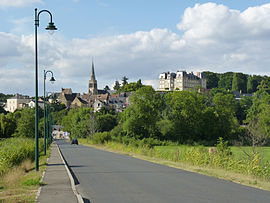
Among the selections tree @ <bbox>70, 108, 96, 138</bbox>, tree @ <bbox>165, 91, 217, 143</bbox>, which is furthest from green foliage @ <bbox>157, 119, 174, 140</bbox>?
tree @ <bbox>70, 108, 96, 138</bbox>

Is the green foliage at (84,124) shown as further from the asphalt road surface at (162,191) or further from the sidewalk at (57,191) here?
the sidewalk at (57,191)

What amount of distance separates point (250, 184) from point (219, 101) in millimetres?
83098

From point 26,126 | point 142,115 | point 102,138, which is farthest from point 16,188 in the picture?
point 142,115

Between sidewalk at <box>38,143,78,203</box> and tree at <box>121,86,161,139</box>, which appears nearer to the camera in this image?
sidewalk at <box>38,143,78,203</box>

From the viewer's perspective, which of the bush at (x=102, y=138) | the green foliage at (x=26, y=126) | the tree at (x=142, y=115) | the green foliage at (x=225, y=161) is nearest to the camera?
the green foliage at (x=225, y=161)

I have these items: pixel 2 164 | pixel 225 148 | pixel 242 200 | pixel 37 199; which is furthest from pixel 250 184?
pixel 2 164

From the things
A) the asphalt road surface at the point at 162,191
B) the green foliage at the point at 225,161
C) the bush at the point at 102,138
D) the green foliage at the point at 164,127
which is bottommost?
the bush at the point at 102,138

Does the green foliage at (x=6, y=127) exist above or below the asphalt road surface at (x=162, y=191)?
below

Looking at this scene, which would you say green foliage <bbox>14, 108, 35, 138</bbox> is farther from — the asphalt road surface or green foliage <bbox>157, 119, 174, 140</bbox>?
the asphalt road surface

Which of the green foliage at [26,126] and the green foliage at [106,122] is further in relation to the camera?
the green foliage at [106,122]

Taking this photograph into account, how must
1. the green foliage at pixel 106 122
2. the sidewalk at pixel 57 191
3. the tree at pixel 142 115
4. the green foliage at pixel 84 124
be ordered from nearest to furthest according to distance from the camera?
the sidewalk at pixel 57 191, the tree at pixel 142 115, the green foliage at pixel 84 124, the green foliage at pixel 106 122

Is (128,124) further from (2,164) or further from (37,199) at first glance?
(37,199)

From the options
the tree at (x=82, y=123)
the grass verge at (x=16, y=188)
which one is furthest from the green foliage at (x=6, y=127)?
the grass verge at (x=16, y=188)

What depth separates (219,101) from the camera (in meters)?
95.8
